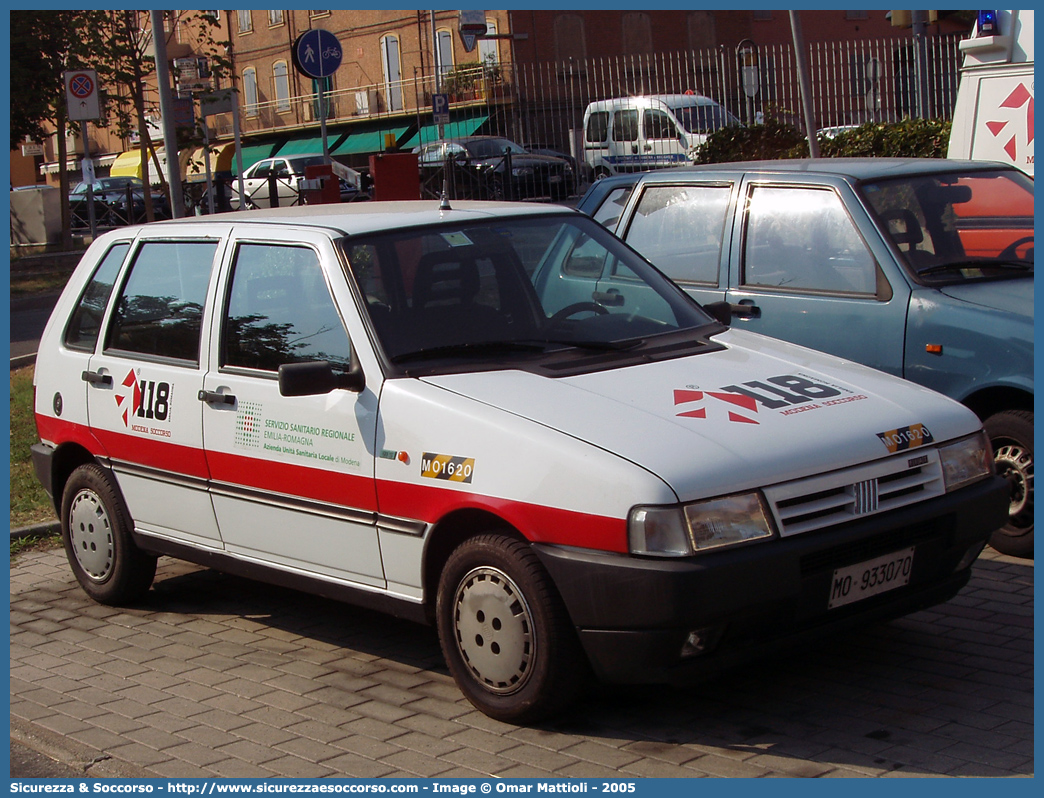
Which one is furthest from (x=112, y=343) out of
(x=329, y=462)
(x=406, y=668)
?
(x=406, y=668)

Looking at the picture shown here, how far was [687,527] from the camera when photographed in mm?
4051

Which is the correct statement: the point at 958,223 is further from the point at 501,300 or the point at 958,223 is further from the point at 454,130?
the point at 454,130

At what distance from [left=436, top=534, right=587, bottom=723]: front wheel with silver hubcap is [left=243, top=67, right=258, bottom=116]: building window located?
2193 inches

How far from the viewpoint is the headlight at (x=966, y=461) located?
15.4 ft

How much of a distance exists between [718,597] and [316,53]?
1250 cm

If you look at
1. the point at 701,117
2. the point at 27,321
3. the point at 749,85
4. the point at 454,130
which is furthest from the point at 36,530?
the point at 454,130

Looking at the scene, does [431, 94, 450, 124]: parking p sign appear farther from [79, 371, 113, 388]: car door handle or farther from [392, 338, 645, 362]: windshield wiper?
[392, 338, 645, 362]: windshield wiper

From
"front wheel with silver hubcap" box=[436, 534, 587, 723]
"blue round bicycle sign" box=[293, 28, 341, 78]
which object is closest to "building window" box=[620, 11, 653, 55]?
"blue round bicycle sign" box=[293, 28, 341, 78]

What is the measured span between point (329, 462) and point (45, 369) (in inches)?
93.5

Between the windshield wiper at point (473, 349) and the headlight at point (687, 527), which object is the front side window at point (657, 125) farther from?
the headlight at point (687, 527)

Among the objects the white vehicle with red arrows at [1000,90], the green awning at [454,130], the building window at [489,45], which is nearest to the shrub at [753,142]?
the white vehicle with red arrows at [1000,90]

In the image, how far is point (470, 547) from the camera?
14.8 feet

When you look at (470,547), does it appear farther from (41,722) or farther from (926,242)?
(926,242)

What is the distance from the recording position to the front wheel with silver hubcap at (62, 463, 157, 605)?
6.21m
